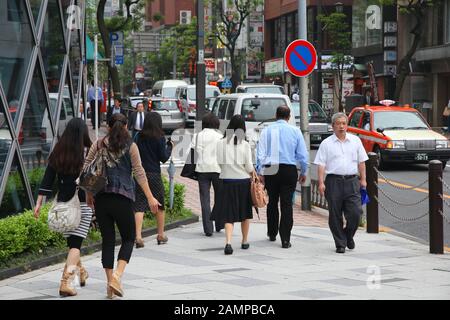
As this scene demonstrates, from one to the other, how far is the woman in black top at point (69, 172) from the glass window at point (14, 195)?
3.41 meters

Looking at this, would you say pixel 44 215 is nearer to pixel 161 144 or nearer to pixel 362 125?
pixel 161 144

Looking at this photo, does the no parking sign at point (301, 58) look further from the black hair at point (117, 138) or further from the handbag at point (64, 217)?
the handbag at point (64, 217)

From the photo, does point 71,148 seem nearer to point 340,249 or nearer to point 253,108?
point 340,249

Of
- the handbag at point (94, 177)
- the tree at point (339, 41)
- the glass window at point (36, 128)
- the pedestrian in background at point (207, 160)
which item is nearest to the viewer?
the handbag at point (94, 177)

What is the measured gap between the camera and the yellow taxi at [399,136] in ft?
76.6

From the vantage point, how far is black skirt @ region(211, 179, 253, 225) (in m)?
11.4

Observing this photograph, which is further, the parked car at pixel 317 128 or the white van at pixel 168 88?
the white van at pixel 168 88

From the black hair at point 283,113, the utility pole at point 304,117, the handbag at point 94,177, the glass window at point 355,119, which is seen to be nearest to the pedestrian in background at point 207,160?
the black hair at point 283,113

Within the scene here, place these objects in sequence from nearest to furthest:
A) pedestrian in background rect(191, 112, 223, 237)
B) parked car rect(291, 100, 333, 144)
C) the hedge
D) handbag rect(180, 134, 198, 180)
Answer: the hedge < pedestrian in background rect(191, 112, 223, 237) < handbag rect(180, 134, 198, 180) < parked car rect(291, 100, 333, 144)

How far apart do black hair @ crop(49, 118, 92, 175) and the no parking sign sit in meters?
8.18

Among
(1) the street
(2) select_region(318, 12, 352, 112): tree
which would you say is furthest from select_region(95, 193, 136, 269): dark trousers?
(2) select_region(318, 12, 352, 112): tree

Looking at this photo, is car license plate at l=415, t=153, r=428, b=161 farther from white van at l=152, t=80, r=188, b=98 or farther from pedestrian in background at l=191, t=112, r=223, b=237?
white van at l=152, t=80, r=188, b=98

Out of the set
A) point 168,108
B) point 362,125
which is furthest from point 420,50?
point 362,125

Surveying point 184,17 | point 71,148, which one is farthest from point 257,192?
point 184,17
